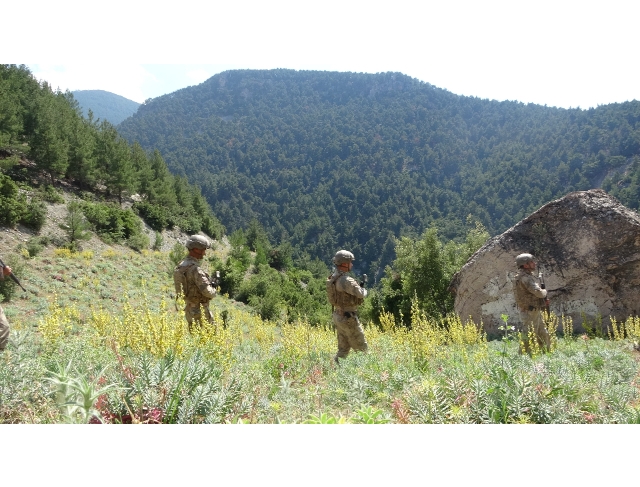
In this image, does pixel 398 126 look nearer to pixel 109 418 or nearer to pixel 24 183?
pixel 24 183

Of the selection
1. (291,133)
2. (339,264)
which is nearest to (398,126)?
(291,133)

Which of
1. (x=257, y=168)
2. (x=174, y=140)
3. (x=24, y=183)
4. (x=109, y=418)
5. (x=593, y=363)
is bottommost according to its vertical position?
(x=593, y=363)

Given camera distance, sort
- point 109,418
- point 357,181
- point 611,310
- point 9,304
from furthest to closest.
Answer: point 357,181
point 9,304
point 611,310
point 109,418

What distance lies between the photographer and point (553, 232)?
12.2 meters

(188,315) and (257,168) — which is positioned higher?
(257,168)

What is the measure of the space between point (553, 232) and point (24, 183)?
33.9 metres

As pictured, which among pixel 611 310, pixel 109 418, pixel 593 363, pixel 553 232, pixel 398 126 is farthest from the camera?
pixel 398 126

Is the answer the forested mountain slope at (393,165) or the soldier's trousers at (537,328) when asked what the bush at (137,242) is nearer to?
the soldier's trousers at (537,328)

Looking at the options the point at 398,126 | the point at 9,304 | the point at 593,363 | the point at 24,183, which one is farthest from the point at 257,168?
the point at 593,363

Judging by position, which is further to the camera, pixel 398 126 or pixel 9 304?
pixel 398 126

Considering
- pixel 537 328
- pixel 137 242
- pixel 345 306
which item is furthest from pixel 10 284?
pixel 537 328

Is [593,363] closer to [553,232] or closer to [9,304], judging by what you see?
[553,232]

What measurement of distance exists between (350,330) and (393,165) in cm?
15961

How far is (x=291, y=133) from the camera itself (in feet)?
618
